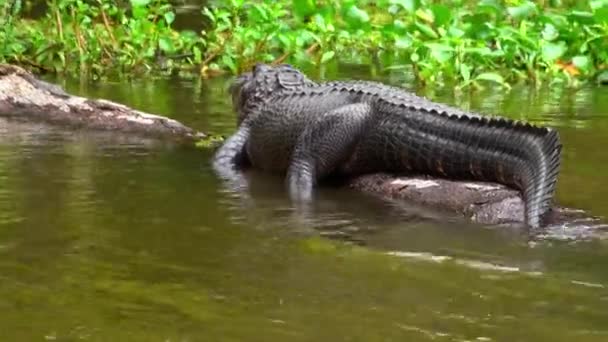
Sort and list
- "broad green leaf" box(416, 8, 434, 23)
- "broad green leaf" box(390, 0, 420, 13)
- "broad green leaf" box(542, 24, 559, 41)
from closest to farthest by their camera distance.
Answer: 1. "broad green leaf" box(542, 24, 559, 41)
2. "broad green leaf" box(390, 0, 420, 13)
3. "broad green leaf" box(416, 8, 434, 23)

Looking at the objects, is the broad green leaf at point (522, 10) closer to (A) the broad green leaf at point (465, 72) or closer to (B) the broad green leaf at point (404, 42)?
(B) the broad green leaf at point (404, 42)

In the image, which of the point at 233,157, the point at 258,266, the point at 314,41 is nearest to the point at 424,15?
the point at 314,41

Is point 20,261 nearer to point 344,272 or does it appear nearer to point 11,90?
point 344,272

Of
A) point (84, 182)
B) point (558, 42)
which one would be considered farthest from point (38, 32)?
point (84, 182)

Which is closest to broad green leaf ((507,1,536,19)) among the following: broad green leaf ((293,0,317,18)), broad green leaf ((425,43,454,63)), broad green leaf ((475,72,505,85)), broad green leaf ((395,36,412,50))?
broad green leaf ((395,36,412,50))

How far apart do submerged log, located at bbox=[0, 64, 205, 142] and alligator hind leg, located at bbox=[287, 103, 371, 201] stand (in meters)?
1.33

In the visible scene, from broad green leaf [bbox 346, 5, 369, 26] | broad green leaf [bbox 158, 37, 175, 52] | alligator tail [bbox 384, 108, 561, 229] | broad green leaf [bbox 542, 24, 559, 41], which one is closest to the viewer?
alligator tail [bbox 384, 108, 561, 229]

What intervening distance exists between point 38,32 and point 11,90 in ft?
11.7

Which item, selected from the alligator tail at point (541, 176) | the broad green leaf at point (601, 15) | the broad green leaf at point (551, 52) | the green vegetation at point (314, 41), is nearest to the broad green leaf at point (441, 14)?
the green vegetation at point (314, 41)

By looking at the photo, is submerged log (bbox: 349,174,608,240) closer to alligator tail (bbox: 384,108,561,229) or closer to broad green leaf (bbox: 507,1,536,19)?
alligator tail (bbox: 384,108,561,229)

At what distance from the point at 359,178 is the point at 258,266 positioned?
195 cm

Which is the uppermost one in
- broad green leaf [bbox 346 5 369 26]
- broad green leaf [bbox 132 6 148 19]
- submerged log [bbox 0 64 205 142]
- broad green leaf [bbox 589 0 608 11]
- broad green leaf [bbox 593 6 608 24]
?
broad green leaf [bbox 589 0 608 11]

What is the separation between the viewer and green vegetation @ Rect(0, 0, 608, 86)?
10273 mm

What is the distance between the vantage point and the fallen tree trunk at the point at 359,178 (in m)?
4.76
